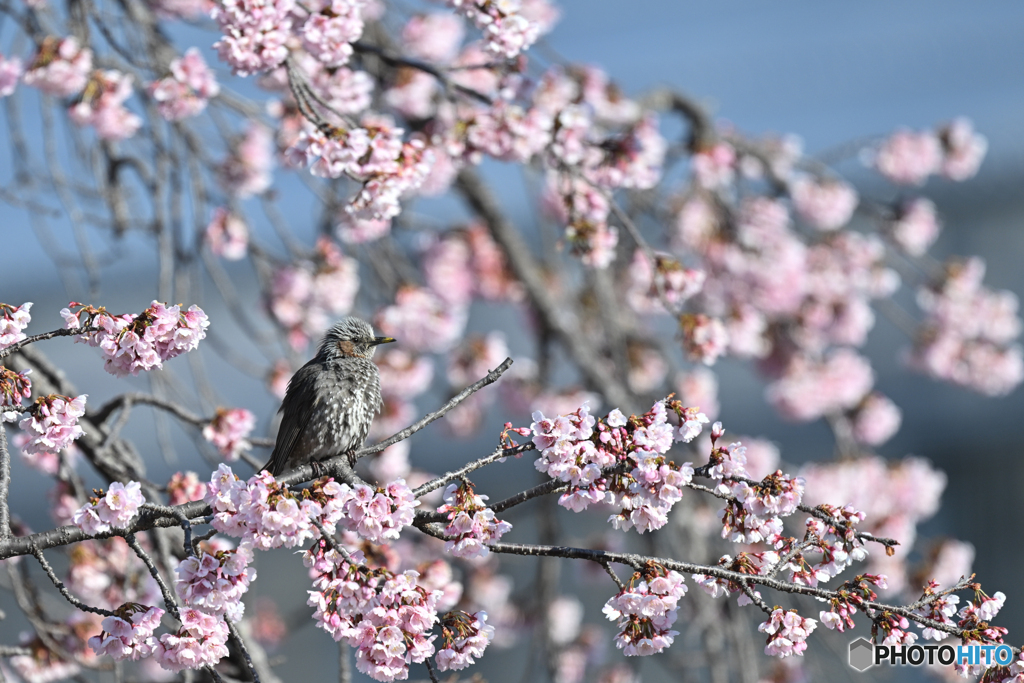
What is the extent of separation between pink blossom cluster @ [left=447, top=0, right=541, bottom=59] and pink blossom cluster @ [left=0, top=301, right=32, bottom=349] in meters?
1.52

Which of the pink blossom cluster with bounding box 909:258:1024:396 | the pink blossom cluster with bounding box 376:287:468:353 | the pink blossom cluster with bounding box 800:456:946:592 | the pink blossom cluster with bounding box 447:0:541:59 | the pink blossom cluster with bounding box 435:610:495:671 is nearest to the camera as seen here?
the pink blossom cluster with bounding box 435:610:495:671

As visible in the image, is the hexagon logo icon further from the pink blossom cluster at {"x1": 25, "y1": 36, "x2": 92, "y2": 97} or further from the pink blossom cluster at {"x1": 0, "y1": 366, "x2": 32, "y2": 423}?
the pink blossom cluster at {"x1": 25, "y1": 36, "x2": 92, "y2": 97}

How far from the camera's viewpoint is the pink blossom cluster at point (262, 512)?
1882 millimetres

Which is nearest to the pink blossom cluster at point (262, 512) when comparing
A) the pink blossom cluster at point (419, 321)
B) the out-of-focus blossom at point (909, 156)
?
the pink blossom cluster at point (419, 321)

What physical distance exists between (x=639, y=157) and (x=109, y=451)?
78.5 inches

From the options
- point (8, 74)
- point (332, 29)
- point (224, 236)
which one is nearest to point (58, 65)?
point (8, 74)

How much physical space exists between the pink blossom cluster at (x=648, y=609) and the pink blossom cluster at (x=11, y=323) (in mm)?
1347

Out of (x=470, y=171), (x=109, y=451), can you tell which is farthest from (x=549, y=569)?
(x=109, y=451)

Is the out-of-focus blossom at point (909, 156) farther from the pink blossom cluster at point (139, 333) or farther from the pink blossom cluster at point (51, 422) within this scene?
the pink blossom cluster at point (51, 422)

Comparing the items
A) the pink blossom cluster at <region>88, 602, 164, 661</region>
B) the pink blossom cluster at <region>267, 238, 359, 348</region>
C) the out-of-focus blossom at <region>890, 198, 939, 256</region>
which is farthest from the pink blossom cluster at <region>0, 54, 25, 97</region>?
the out-of-focus blossom at <region>890, 198, 939, 256</region>

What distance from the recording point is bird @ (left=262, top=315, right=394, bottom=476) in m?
3.40

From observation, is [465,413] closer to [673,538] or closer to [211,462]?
[673,538]

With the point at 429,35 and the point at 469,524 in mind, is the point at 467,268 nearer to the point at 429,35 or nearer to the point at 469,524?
the point at 429,35

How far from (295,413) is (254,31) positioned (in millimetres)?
1315
